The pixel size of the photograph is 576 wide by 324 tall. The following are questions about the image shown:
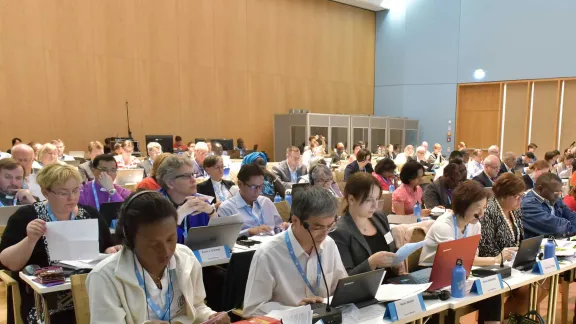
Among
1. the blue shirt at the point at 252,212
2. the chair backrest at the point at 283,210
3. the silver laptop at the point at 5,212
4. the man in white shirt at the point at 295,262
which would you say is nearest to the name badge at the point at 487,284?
the man in white shirt at the point at 295,262

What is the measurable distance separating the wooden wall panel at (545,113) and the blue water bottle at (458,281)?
48.3ft

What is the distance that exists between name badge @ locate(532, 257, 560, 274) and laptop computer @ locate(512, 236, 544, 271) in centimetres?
5

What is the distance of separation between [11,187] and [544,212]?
4.60 metres

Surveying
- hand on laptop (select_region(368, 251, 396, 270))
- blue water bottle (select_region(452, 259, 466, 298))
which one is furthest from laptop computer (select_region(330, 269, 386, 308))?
blue water bottle (select_region(452, 259, 466, 298))

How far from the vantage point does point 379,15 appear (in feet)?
60.6

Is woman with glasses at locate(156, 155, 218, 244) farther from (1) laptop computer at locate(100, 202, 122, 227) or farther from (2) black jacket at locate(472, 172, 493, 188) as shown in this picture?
(2) black jacket at locate(472, 172, 493, 188)

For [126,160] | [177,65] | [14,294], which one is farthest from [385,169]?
[177,65]

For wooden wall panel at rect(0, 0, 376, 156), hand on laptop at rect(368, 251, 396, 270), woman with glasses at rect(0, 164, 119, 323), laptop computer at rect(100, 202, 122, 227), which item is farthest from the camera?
wooden wall panel at rect(0, 0, 376, 156)

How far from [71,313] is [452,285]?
2.07 meters

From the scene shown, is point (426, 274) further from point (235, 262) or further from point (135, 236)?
point (135, 236)

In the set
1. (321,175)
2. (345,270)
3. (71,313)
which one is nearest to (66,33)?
(321,175)

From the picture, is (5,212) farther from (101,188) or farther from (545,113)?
(545,113)

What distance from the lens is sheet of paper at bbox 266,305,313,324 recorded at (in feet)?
6.22

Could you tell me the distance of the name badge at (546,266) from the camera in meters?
2.88
